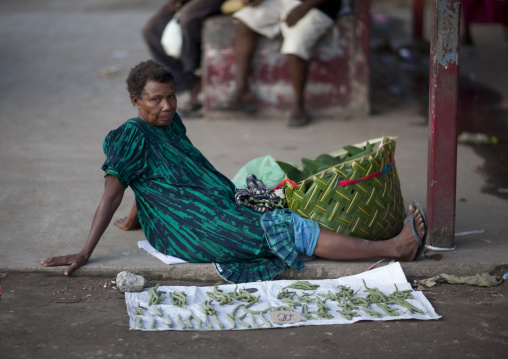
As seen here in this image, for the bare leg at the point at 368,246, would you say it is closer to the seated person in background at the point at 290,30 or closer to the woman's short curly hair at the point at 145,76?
the woman's short curly hair at the point at 145,76

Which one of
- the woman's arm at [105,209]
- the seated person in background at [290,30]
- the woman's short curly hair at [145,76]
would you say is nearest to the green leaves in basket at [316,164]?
the woman's short curly hair at [145,76]

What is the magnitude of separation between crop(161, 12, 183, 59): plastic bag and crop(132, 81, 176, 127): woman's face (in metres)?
3.14

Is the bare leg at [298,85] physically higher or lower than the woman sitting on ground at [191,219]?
higher

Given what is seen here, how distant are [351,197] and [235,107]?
3.12m

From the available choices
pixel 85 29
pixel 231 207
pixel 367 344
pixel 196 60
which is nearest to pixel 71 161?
pixel 196 60

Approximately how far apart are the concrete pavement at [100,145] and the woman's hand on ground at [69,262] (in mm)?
43

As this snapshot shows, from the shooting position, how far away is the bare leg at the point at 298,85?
6.09 meters

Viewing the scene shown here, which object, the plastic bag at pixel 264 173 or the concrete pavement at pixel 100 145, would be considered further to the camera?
the plastic bag at pixel 264 173

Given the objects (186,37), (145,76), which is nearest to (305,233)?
(145,76)

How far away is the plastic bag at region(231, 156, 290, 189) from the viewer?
12.8 ft

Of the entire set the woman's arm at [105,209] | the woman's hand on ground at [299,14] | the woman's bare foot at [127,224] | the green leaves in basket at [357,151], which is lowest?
the woman's bare foot at [127,224]

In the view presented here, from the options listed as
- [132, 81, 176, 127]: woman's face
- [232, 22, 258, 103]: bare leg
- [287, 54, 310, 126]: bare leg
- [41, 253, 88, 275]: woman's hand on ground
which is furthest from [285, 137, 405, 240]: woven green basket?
[232, 22, 258, 103]: bare leg

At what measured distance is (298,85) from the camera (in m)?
6.21

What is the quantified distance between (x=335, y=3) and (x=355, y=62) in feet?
1.96
